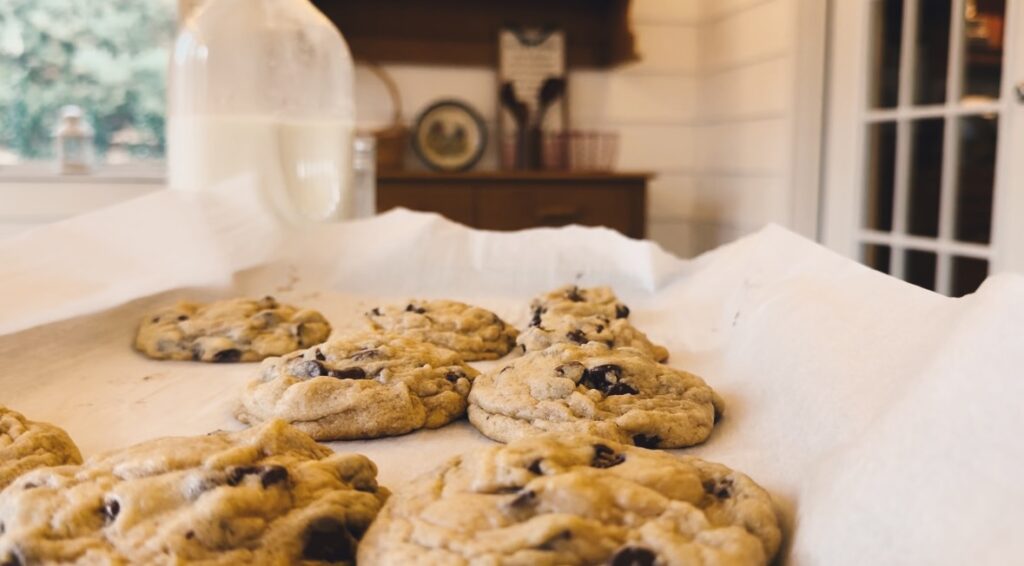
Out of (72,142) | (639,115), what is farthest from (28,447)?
(639,115)

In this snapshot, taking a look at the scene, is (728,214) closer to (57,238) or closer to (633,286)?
(633,286)

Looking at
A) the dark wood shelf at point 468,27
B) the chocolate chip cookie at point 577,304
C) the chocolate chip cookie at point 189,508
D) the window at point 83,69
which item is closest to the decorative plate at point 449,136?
the dark wood shelf at point 468,27

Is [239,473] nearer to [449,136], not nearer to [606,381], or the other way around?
[606,381]

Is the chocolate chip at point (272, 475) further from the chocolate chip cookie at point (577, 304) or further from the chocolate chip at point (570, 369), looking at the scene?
the chocolate chip cookie at point (577, 304)

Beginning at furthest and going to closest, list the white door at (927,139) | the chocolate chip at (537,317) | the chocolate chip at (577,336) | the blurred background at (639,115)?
the blurred background at (639,115), the white door at (927,139), the chocolate chip at (537,317), the chocolate chip at (577,336)

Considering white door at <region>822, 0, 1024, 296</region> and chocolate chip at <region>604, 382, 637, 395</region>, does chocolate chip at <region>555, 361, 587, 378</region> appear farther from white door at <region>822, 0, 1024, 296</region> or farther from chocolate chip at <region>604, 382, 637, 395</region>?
white door at <region>822, 0, 1024, 296</region>

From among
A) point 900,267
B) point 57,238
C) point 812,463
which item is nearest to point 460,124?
point 900,267

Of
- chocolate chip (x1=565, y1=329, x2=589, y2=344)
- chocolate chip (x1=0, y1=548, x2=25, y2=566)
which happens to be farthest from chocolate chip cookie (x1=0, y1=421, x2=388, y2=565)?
chocolate chip (x1=565, y1=329, x2=589, y2=344)
